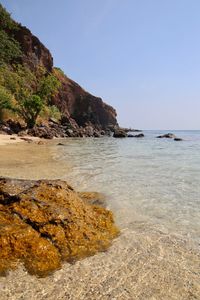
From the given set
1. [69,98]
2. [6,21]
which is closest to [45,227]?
[6,21]

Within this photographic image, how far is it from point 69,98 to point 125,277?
265ft

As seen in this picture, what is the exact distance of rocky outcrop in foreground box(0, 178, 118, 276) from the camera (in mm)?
4262

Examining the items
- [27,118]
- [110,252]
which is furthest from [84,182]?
[27,118]

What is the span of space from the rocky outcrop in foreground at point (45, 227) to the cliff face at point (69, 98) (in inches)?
2468

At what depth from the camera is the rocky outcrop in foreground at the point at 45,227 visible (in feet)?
14.0

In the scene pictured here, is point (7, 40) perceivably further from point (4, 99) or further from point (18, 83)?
point (4, 99)

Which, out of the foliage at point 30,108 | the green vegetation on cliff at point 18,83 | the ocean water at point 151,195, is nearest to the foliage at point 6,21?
the green vegetation on cliff at point 18,83

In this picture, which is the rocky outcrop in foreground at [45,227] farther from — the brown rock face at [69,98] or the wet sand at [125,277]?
the brown rock face at [69,98]

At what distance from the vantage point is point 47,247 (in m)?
4.47

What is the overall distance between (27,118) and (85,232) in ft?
147

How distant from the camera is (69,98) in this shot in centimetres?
8250

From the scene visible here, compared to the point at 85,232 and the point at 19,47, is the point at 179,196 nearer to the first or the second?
the point at 85,232

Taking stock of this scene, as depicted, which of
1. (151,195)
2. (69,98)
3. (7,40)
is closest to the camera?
(151,195)

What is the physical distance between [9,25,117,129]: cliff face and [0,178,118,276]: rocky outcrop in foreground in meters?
62.7
